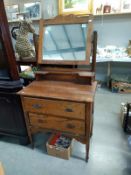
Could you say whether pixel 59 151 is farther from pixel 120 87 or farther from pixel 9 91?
pixel 120 87

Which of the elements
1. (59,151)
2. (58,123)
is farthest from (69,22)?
(59,151)

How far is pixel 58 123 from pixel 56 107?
18 cm

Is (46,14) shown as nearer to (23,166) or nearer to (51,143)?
(51,143)

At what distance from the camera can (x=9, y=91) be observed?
4.85ft

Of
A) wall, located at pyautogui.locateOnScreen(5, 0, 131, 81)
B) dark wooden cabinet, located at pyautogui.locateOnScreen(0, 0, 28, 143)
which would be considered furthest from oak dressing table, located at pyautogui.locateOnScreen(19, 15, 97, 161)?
wall, located at pyautogui.locateOnScreen(5, 0, 131, 81)

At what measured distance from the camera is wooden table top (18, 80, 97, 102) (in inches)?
48.5

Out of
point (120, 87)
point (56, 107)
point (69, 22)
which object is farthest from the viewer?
point (120, 87)

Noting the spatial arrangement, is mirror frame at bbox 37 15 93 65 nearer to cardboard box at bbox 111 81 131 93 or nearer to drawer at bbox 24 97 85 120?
drawer at bbox 24 97 85 120

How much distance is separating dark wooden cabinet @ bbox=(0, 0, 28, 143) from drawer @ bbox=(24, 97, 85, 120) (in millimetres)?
205

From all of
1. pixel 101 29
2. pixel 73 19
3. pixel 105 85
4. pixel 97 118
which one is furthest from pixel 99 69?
pixel 73 19

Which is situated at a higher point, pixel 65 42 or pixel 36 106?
pixel 65 42

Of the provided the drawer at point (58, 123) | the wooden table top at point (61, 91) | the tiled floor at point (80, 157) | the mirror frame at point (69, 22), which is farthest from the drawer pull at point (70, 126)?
the mirror frame at point (69, 22)

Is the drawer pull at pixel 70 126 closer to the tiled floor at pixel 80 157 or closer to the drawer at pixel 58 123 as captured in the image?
the drawer at pixel 58 123

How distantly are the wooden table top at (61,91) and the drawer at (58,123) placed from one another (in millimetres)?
230
